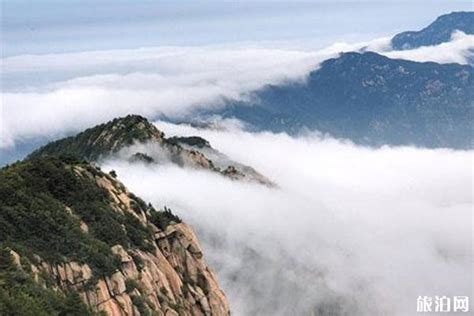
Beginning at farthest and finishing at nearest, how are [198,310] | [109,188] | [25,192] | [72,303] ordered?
1. [109,188]
2. [198,310]
3. [25,192]
4. [72,303]

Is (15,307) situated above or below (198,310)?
above

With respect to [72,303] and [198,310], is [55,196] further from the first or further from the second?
[72,303]

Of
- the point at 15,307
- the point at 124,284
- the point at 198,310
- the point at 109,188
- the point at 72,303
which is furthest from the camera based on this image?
the point at 109,188

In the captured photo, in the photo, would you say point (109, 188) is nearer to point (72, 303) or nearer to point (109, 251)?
point (109, 251)

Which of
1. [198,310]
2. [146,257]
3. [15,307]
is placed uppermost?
[15,307]

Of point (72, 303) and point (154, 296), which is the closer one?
Answer: point (72, 303)

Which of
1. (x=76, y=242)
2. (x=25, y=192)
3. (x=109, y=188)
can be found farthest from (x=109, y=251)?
(x=109, y=188)
